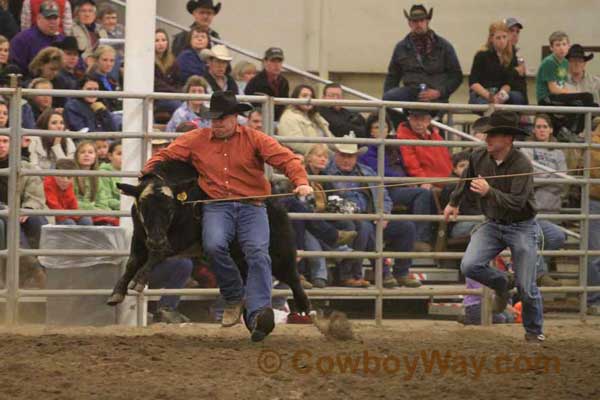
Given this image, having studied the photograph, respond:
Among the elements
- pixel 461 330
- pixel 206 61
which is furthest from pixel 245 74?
pixel 461 330

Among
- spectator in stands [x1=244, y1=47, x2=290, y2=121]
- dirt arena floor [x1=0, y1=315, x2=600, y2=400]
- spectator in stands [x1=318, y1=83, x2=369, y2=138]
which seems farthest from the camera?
spectator in stands [x1=244, y1=47, x2=290, y2=121]

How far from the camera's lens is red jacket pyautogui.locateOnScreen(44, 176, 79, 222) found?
9.83 meters

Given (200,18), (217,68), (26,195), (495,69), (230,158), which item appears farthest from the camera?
(495,69)

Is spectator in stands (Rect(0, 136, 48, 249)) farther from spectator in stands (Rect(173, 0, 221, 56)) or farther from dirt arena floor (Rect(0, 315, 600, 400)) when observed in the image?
spectator in stands (Rect(173, 0, 221, 56))

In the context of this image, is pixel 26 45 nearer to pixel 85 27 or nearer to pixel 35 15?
pixel 35 15

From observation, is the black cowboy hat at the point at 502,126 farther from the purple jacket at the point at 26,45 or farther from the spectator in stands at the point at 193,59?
the purple jacket at the point at 26,45

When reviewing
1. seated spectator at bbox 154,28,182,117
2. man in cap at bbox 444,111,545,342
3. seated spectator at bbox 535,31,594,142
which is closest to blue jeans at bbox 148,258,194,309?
man in cap at bbox 444,111,545,342

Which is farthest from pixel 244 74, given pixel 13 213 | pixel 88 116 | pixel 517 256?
pixel 517 256

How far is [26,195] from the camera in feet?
31.6

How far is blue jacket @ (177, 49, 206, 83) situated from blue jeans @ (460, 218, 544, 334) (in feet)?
14.2

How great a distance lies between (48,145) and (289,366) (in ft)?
12.9

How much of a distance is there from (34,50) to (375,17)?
18.7ft

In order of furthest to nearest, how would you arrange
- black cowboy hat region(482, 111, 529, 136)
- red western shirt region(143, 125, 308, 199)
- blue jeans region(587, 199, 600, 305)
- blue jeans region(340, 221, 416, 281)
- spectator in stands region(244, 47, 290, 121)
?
1. spectator in stands region(244, 47, 290, 121)
2. blue jeans region(587, 199, 600, 305)
3. blue jeans region(340, 221, 416, 281)
4. black cowboy hat region(482, 111, 529, 136)
5. red western shirt region(143, 125, 308, 199)

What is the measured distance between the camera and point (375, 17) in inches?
629
